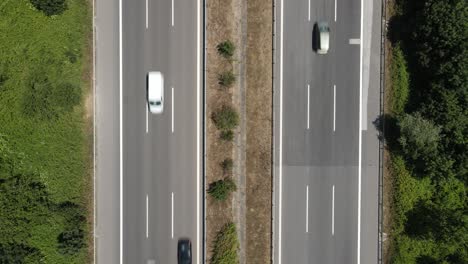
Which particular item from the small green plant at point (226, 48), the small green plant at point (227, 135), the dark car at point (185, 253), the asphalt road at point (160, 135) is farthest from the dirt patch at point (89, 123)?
the small green plant at point (227, 135)

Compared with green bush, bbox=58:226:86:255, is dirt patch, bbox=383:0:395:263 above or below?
above

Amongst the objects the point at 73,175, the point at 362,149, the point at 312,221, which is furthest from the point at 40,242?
the point at 362,149

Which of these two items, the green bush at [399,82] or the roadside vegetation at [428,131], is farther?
the green bush at [399,82]

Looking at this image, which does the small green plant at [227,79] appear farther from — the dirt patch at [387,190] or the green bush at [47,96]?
the dirt patch at [387,190]

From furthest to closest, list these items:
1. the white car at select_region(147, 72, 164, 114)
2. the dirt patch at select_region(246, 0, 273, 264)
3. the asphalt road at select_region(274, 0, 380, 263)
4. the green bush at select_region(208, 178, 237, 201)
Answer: the asphalt road at select_region(274, 0, 380, 263), the dirt patch at select_region(246, 0, 273, 264), the white car at select_region(147, 72, 164, 114), the green bush at select_region(208, 178, 237, 201)

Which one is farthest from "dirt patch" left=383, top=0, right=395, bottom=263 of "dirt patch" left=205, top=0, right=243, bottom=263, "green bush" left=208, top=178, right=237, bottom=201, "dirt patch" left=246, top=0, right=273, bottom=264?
"green bush" left=208, top=178, right=237, bottom=201

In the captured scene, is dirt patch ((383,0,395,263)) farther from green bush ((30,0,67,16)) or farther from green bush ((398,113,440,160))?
green bush ((30,0,67,16))
